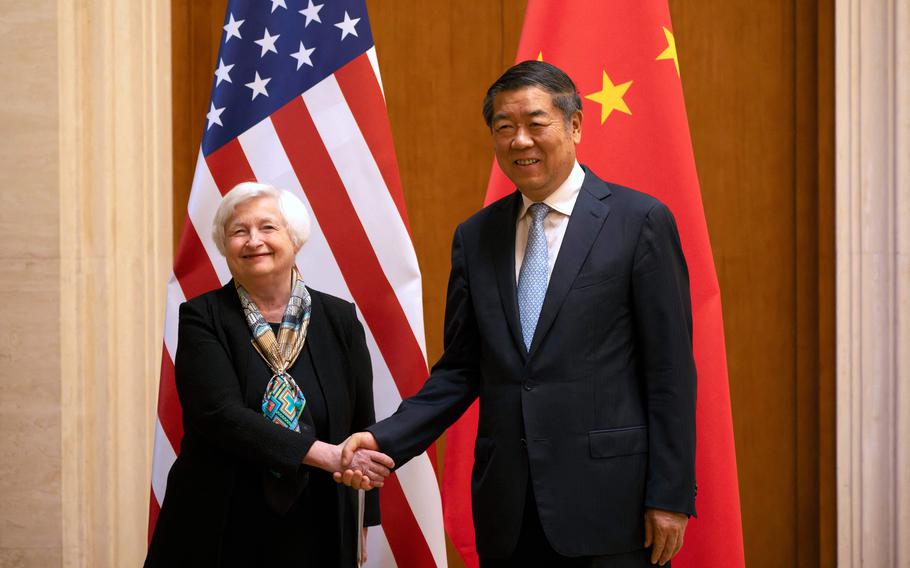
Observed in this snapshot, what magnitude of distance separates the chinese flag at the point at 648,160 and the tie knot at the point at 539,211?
1.94ft

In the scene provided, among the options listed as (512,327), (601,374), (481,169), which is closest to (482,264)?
(512,327)

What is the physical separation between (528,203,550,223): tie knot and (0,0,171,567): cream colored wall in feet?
6.02

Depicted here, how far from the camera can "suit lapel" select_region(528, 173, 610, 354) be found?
1.96 meters

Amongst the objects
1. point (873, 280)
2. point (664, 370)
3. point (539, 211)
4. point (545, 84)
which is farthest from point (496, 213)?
point (873, 280)

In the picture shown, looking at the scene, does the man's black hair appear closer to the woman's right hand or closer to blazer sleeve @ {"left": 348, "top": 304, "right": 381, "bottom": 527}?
blazer sleeve @ {"left": 348, "top": 304, "right": 381, "bottom": 527}

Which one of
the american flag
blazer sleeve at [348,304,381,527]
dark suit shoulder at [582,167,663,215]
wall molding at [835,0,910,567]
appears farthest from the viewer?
wall molding at [835,0,910,567]

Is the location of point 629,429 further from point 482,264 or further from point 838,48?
point 838,48

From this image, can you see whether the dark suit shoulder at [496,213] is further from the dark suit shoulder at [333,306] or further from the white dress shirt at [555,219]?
the dark suit shoulder at [333,306]

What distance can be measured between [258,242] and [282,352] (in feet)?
0.93

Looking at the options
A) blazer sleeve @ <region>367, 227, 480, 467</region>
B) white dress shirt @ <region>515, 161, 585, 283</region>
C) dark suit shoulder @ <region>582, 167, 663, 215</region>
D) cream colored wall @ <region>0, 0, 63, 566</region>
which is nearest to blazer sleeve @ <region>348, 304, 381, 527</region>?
blazer sleeve @ <region>367, 227, 480, 467</region>

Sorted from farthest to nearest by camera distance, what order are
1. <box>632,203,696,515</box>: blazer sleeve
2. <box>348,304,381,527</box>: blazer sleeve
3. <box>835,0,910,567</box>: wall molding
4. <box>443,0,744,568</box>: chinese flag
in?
<box>835,0,910,567</box>: wall molding → <box>443,0,744,568</box>: chinese flag → <box>348,304,381,527</box>: blazer sleeve → <box>632,203,696,515</box>: blazer sleeve

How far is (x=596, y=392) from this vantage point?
6.33 feet

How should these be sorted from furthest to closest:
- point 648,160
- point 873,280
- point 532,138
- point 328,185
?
point 873,280, point 328,185, point 648,160, point 532,138

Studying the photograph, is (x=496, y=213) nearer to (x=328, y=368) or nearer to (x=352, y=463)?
(x=328, y=368)
